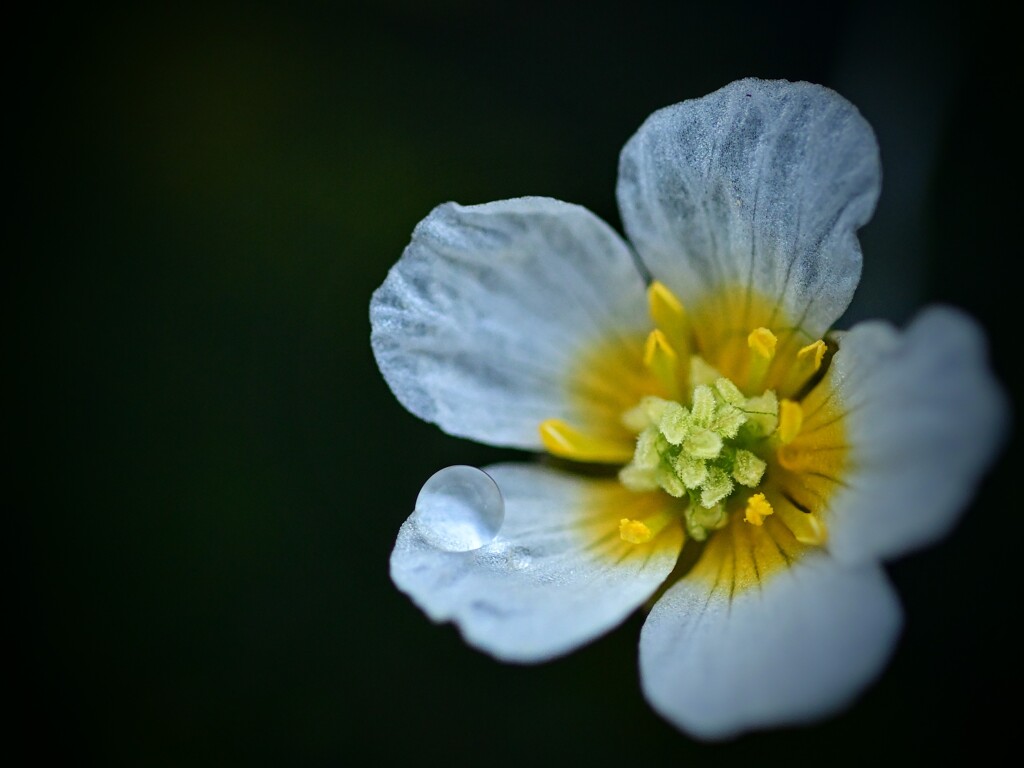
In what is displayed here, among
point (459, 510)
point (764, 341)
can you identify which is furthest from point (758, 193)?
point (459, 510)

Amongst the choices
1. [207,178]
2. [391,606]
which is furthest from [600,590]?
[207,178]

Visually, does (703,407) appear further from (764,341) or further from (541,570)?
(541,570)

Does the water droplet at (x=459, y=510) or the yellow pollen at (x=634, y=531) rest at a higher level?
the water droplet at (x=459, y=510)

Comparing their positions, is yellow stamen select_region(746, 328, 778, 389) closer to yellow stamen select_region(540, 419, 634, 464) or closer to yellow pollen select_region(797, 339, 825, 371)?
yellow pollen select_region(797, 339, 825, 371)

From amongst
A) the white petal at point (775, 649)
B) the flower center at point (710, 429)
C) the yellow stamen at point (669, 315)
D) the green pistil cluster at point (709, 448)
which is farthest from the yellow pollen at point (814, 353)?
the white petal at point (775, 649)

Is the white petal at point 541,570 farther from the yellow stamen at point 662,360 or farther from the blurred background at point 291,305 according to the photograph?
the blurred background at point 291,305

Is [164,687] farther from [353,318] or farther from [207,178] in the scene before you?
[207,178]
